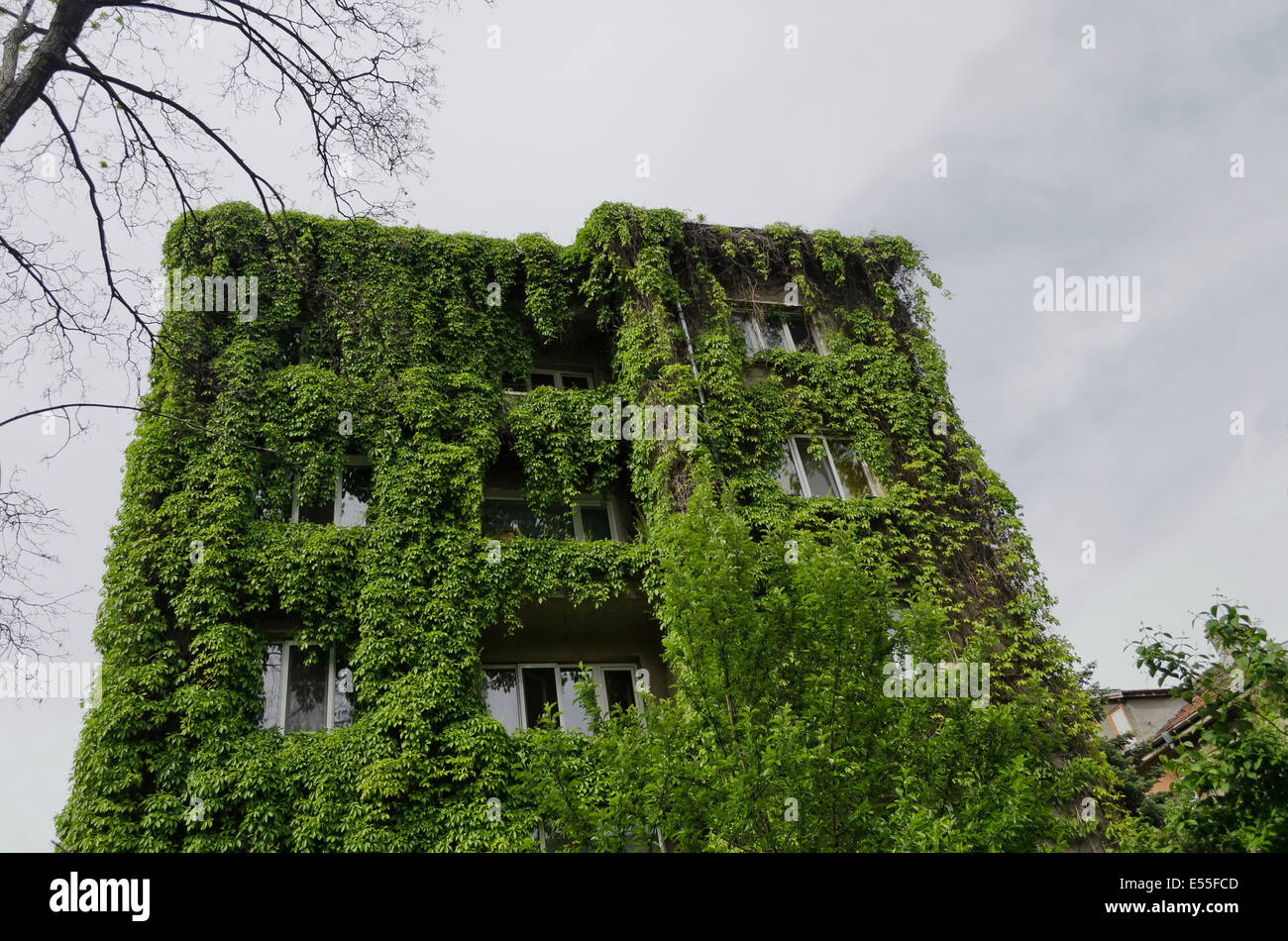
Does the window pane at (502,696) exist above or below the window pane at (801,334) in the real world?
below

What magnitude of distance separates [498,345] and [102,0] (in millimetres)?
11507

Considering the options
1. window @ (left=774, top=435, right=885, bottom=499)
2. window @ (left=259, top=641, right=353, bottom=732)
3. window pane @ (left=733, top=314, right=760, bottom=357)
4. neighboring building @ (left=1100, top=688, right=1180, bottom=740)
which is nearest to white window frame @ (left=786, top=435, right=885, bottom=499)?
window @ (left=774, top=435, right=885, bottom=499)

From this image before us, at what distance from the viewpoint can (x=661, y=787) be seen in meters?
8.59

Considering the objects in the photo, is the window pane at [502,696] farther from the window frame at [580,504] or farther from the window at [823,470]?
the window at [823,470]

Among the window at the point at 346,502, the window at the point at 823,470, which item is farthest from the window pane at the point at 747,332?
the window at the point at 346,502

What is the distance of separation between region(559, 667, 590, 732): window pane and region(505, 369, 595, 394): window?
694 cm

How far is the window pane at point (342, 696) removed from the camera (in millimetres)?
13859

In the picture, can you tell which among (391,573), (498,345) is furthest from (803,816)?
(498,345)

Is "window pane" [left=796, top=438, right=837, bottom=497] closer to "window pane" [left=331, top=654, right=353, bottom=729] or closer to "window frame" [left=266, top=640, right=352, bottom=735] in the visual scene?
"window pane" [left=331, top=654, right=353, bottom=729]

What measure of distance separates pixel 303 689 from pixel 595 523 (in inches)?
264

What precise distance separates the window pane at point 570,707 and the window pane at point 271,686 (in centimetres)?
485
